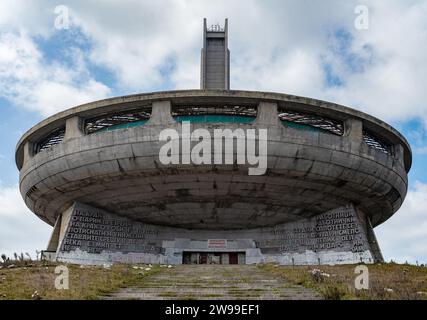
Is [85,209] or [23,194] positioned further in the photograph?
[23,194]

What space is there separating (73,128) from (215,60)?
744 inches

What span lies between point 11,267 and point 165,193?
9.09m

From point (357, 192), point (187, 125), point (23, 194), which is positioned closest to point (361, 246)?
point (357, 192)

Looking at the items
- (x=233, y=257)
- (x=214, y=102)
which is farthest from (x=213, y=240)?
(x=214, y=102)

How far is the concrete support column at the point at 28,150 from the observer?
27.3 metres

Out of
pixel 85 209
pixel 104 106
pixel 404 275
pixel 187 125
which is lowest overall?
pixel 404 275

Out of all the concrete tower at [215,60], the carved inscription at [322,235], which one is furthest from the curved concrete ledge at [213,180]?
the concrete tower at [215,60]

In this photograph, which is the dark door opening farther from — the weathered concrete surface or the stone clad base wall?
the weathered concrete surface

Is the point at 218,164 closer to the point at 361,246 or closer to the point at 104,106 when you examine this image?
the point at 104,106

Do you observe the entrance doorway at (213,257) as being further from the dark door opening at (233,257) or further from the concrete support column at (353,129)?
the concrete support column at (353,129)

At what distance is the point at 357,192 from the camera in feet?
84.7

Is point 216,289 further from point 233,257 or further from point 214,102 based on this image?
point 233,257

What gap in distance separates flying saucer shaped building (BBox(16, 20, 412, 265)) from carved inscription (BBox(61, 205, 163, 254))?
0.06 m

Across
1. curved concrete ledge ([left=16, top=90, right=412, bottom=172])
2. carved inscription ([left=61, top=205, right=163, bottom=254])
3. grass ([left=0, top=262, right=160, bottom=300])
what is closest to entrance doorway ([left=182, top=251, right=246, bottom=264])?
carved inscription ([left=61, top=205, right=163, bottom=254])
